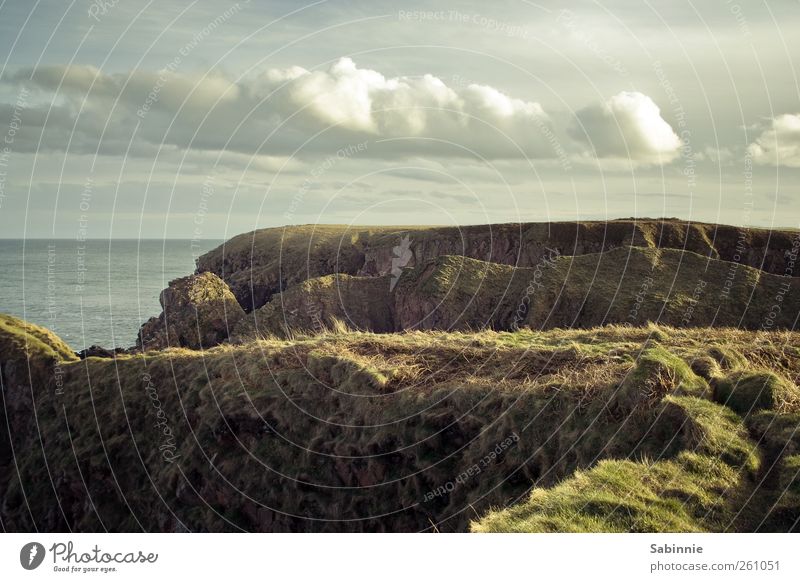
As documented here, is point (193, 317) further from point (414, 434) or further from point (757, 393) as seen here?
point (757, 393)

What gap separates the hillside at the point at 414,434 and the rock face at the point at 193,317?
1467 cm

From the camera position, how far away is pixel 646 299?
Result: 37719 mm

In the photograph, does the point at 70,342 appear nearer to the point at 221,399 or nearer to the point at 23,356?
the point at 23,356

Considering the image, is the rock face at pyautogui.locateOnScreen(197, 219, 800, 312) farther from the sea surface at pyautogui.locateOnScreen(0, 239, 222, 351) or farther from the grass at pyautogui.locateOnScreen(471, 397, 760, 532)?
the grass at pyautogui.locateOnScreen(471, 397, 760, 532)

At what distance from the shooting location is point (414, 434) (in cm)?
1803

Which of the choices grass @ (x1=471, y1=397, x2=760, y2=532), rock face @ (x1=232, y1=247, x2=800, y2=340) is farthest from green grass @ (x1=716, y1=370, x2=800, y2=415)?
rock face @ (x1=232, y1=247, x2=800, y2=340)

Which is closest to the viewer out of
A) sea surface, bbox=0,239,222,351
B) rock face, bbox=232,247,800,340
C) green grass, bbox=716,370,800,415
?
green grass, bbox=716,370,800,415

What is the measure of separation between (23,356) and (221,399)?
11.4 metres
